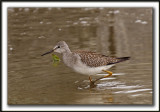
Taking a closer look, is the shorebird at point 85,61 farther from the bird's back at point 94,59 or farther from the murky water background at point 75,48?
the murky water background at point 75,48

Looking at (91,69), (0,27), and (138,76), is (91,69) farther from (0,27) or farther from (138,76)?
(0,27)

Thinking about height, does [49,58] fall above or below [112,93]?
above

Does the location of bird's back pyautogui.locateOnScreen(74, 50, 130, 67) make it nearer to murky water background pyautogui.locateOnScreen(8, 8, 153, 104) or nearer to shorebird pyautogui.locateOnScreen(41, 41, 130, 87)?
shorebird pyautogui.locateOnScreen(41, 41, 130, 87)

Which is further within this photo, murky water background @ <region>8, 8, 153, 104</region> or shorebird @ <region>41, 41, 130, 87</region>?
shorebird @ <region>41, 41, 130, 87</region>

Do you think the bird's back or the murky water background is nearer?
the murky water background

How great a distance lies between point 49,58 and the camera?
11117mm

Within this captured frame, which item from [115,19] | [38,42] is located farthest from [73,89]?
[115,19]

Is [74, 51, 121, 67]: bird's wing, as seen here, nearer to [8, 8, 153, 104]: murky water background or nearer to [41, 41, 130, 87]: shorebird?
[41, 41, 130, 87]: shorebird

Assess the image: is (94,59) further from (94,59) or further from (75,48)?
(75,48)

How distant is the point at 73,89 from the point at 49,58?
113 inches

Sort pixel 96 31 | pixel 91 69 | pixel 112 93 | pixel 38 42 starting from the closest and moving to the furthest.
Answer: pixel 112 93 < pixel 91 69 < pixel 38 42 < pixel 96 31

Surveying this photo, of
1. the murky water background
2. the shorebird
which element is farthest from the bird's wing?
the murky water background

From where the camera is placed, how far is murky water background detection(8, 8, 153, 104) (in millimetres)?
8062

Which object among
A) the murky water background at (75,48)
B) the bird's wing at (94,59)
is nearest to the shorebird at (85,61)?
the bird's wing at (94,59)
